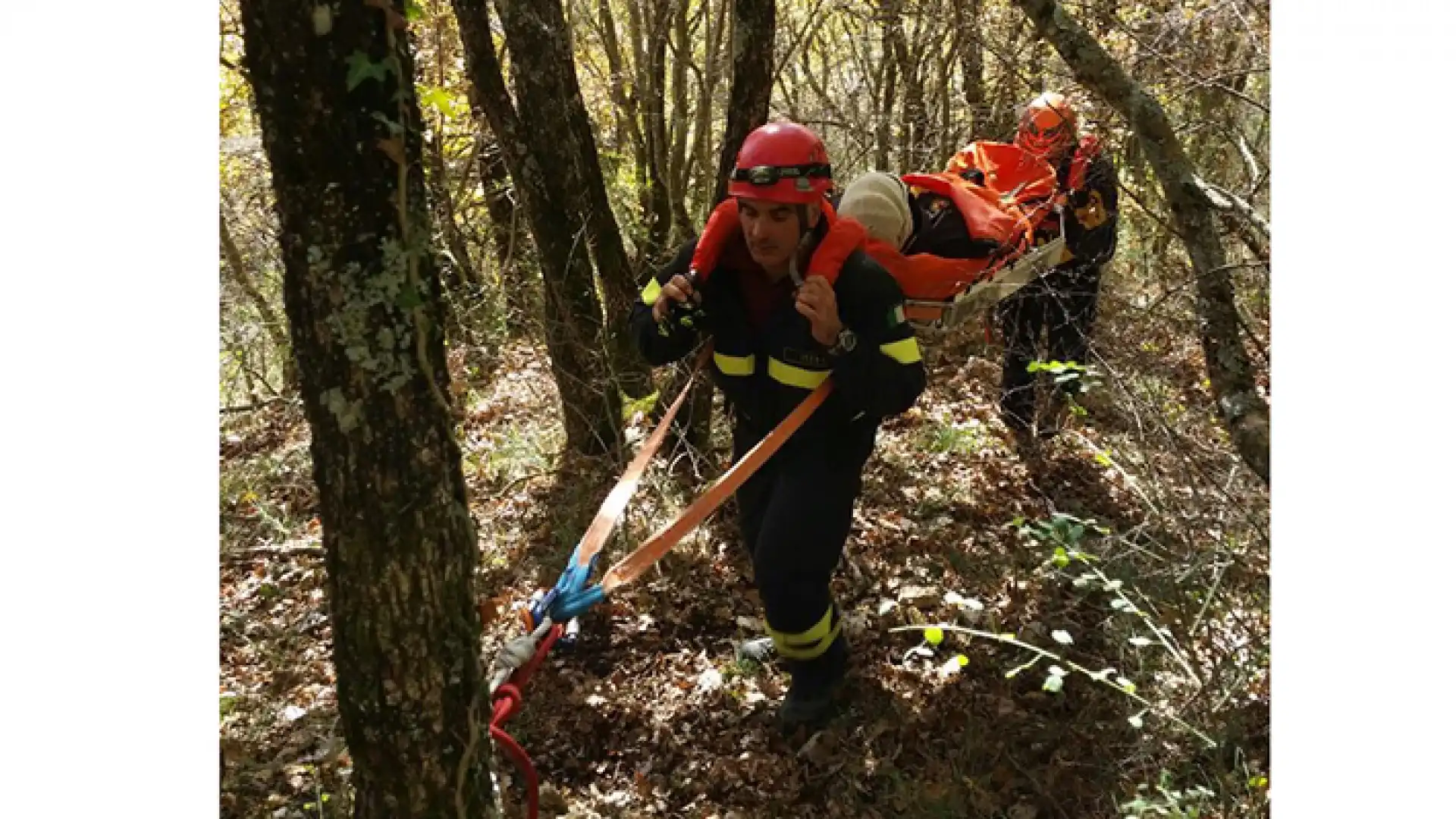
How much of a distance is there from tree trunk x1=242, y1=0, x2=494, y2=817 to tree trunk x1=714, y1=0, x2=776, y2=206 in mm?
3235

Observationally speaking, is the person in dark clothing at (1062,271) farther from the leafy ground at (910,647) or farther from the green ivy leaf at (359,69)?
Result: the green ivy leaf at (359,69)

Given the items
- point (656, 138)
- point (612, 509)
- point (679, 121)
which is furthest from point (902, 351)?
point (679, 121)

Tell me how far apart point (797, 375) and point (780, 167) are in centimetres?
77

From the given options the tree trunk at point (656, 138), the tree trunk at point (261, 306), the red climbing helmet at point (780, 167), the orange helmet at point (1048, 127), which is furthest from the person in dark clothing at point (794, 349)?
the tree trunk at point (261, 306)

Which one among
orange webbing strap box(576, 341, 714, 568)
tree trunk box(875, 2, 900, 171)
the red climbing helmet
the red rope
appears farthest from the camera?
tree trunk box(875, 2, 900, 171)

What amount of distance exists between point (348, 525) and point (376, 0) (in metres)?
1.08

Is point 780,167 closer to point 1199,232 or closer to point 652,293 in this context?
point 652,293

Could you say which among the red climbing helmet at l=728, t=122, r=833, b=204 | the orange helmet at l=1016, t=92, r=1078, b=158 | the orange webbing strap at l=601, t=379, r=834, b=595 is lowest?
the orange webbing strap at l=601, t=379, r=834, b=595

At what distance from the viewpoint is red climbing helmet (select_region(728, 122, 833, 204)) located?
133 inches

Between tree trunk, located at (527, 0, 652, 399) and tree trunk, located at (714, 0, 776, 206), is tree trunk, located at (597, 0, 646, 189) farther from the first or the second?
tree trunk, located at (714, 0, 776, 206)

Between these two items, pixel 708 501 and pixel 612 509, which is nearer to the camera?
pixel 612 509

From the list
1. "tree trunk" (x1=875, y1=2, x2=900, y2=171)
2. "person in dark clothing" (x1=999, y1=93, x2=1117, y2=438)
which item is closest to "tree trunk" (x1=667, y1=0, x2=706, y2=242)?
"tree trunk" (x1=875, y1=2, x2=900, y2=171)

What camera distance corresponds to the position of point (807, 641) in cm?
387

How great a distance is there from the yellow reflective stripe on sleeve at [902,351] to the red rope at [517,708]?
1498 millimetres
